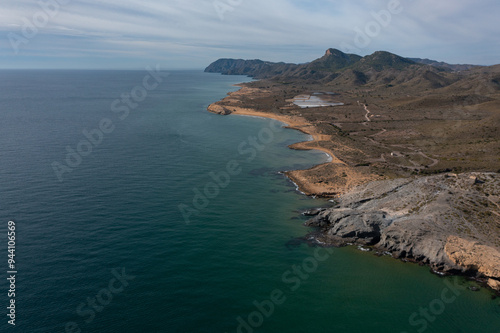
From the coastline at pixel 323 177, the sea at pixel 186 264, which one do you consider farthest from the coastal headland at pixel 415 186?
the sea at pixel 186 264

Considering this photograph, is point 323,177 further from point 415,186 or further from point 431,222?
point 431,222

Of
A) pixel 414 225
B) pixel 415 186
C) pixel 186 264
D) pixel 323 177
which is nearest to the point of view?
pixel 186 264

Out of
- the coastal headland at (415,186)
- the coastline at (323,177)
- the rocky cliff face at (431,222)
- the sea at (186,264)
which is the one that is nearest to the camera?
the sea at (186,264)

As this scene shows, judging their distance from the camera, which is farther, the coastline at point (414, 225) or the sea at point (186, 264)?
the coastline at point (414, 225)

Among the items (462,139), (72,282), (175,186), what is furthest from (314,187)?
(462,139)

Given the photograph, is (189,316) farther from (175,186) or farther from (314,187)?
(314,187)

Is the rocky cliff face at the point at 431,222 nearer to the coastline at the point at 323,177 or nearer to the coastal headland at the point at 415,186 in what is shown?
the coastal headland at the point at 415,186

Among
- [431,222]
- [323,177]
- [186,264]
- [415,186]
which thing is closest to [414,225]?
[431,222]

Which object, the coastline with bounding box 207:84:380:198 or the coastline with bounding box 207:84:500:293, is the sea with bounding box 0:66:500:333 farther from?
the coastline with bounding box 207:84:380:198
